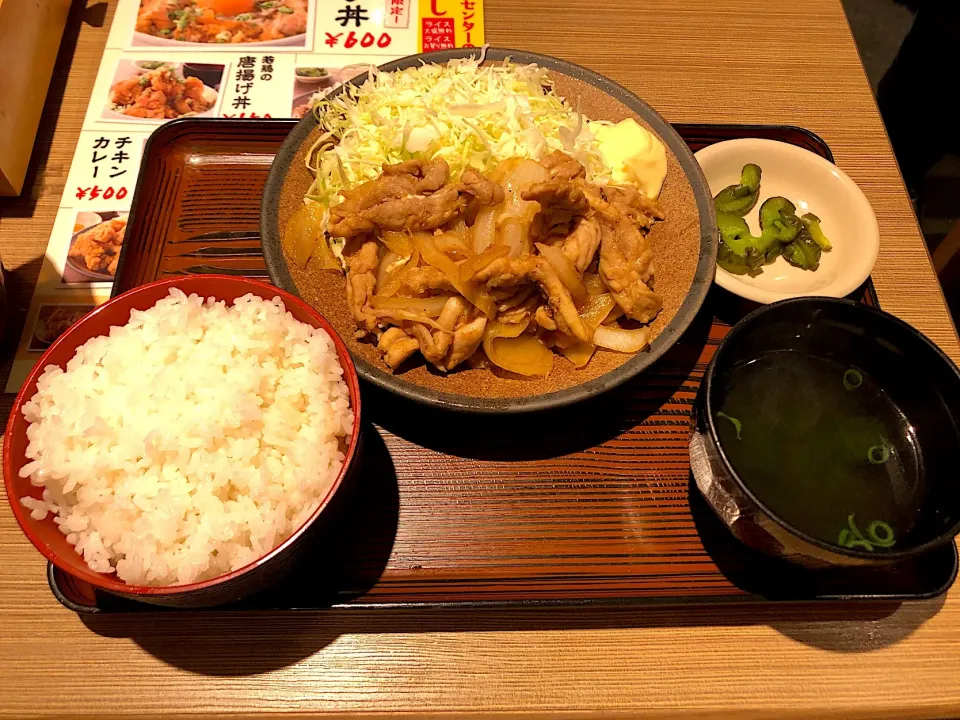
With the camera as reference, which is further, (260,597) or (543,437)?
(543,437)

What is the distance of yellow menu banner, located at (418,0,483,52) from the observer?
9.21ft

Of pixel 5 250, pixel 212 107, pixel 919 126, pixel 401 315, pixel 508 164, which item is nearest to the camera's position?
pixel 401 315

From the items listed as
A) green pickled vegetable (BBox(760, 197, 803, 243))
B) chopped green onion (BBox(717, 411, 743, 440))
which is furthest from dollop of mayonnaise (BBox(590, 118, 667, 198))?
chopped green onion (BBox(717, 411, 743, 440))

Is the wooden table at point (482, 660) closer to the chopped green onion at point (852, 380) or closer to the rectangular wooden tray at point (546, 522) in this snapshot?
the rectangular wooden tray at point (546, 522)

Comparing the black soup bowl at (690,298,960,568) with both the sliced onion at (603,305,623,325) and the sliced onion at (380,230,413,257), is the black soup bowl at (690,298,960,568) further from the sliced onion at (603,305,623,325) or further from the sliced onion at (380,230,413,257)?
the sliced onion at (380,230,413,257)

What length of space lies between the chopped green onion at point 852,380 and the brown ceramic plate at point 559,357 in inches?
17.3

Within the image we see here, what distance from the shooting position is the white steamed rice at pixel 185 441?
1.38 metres

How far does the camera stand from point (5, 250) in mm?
2260

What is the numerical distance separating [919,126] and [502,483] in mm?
3786

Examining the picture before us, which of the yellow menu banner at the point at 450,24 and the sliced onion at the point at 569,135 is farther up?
the yellow menu banner at the point at 450,24

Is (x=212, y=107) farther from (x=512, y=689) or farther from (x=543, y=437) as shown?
(x=512, y=689)

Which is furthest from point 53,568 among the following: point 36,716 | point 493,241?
point 493,241

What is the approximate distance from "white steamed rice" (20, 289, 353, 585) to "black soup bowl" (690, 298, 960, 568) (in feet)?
3.13

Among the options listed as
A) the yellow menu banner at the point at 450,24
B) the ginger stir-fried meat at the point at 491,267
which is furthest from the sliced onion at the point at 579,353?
the yellow menu banner at the point at 450,24
